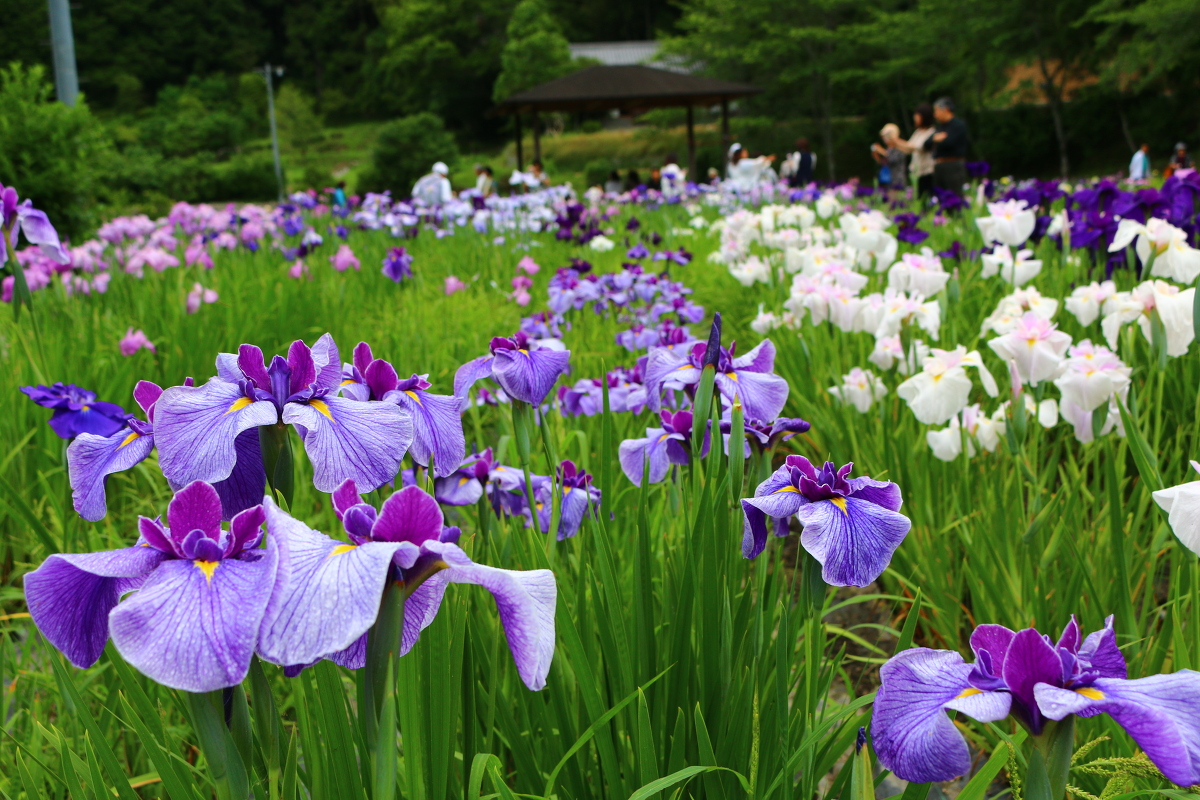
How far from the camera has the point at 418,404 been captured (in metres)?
1.04

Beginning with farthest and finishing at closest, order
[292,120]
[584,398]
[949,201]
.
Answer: [292,120]
[949,201]
[584,398]

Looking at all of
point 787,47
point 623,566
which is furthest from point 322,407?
point 787,47

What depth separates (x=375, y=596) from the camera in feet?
1.98

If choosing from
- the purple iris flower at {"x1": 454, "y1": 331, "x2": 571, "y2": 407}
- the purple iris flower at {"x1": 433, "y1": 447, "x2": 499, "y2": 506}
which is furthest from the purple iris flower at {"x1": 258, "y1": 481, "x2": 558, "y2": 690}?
the purple iris flower at {"x1": 433, "y1": 447, "x2": 499, "y2": 506}

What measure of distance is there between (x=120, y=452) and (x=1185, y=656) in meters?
1.45

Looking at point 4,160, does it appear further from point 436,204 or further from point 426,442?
point 426,442

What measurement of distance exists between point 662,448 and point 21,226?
2223mm

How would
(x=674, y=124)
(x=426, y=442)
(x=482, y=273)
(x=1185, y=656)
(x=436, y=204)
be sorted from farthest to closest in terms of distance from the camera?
1. (x=674, y=124)
2. (x=436, y=204)
3. (x=482, y=273)
4. (x=1185, y=656)
5. (x=426, y=442)

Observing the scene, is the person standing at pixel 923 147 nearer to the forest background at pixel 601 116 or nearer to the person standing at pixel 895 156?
the person standing at pixel 895 156

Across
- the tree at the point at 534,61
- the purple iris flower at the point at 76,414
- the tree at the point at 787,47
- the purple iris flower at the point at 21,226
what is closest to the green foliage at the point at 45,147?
the purple iris flower at the point at 21,226

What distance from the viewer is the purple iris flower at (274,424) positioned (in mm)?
780

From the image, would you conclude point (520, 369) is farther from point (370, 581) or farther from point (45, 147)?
point (45, 147)

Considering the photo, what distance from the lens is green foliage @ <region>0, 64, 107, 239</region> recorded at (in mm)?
6781

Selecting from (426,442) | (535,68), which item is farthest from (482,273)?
(535,68)
